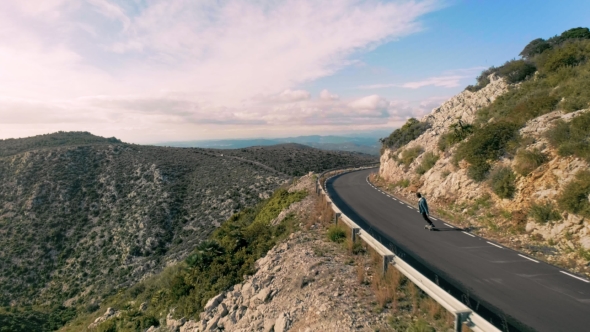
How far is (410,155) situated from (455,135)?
5340 mm

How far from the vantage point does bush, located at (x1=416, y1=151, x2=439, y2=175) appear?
72.7 feet

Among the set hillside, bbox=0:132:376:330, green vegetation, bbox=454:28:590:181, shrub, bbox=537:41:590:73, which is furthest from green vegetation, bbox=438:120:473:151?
hillside, bbox=0:132:376:330

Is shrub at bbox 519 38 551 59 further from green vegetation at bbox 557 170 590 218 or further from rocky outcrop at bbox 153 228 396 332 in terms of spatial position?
rocky outcrop at bbox 153 228 396 332

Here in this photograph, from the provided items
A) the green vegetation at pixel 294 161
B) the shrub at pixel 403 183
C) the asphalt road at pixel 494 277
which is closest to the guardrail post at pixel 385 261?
the asphalt road at pixel 494 277

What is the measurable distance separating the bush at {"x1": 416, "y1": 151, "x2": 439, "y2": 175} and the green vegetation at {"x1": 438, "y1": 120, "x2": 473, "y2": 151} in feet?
2.79

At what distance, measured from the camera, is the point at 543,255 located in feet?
33.2

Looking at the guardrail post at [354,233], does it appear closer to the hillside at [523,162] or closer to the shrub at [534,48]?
the hillside at [523,162]

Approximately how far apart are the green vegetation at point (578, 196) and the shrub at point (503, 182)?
2694 mm

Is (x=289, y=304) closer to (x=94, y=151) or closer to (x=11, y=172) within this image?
(x=11, y=172)

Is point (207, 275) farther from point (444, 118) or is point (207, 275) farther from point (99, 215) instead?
point (99, 215)

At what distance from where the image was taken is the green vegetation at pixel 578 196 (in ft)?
33.1

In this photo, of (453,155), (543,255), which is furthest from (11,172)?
(543,255)

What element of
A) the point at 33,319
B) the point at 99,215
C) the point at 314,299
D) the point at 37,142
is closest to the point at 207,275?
the point at 314,299

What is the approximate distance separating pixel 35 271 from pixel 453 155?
136ft
